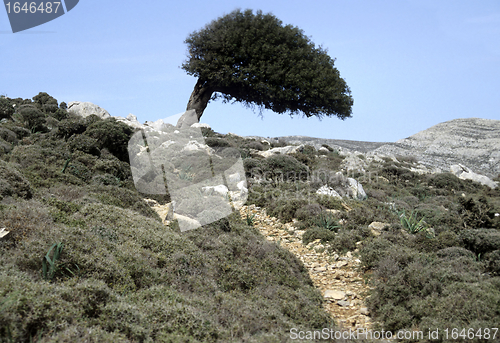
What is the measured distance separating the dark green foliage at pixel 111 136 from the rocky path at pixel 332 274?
8.02m

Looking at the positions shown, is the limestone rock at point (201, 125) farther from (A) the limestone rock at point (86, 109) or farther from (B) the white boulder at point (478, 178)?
(B) the white boulder at point (478, 178)

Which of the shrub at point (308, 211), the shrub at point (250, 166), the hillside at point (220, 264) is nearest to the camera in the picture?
the hillside at point (220, 264)

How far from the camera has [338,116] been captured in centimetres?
2633

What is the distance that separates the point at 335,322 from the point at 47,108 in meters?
25.2

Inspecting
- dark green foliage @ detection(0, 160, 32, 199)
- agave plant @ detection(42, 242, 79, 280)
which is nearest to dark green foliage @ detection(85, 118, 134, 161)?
dark green foliage @ detection(0, 160, 32, 199)

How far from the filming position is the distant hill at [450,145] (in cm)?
3309

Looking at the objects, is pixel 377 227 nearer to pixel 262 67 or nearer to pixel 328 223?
pixel 328 223

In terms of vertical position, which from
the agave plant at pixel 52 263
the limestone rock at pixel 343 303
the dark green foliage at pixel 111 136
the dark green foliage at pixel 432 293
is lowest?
the limestone rock at pixel 343 303

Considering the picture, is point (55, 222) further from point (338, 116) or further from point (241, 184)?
point (338, 116)

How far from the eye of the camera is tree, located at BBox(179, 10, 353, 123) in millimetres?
22906

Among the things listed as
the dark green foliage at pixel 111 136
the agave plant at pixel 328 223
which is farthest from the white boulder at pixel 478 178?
the dark green foliage at pixel 111 136

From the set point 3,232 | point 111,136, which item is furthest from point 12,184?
point 111,136

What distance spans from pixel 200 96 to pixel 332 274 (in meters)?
19.3

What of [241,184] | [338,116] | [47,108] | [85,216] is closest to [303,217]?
[241,184]
